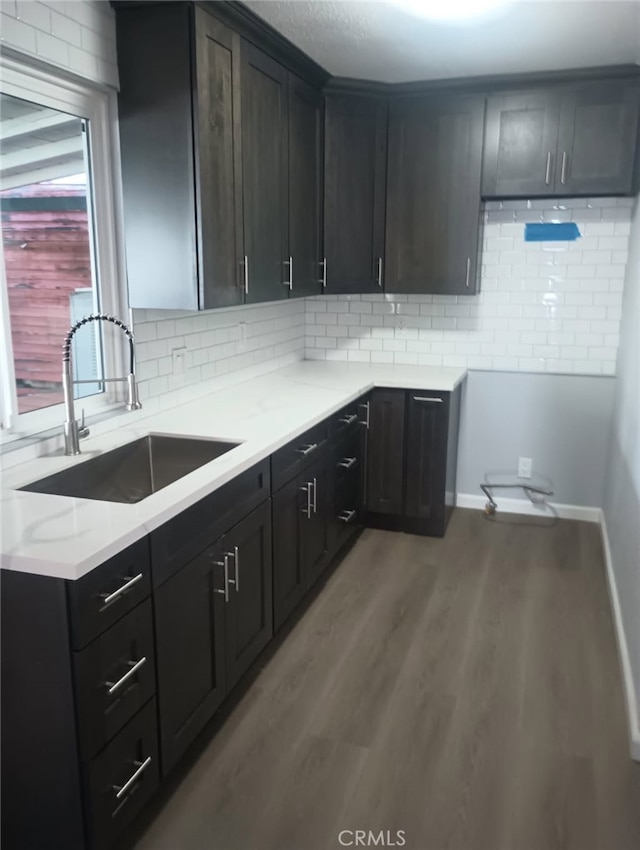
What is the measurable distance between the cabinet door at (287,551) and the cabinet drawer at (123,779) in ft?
2.96

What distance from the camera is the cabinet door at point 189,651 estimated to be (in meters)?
1.89

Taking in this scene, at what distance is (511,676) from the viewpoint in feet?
8.73

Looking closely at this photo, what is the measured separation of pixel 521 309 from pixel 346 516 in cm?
167

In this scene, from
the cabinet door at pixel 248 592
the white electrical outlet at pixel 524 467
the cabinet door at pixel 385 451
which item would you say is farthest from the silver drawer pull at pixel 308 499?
the white electrical outlet at pixel 524 467

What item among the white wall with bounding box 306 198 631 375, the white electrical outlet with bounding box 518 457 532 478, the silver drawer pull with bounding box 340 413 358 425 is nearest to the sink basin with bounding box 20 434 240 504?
the silver drawer pull with bounding box 340 413 358 425

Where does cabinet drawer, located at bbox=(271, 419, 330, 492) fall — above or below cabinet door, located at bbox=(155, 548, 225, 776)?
above

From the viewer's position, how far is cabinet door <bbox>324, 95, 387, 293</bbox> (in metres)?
3.76

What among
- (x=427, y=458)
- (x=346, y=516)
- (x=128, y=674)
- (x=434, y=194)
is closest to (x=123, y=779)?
(x=128, y=674)

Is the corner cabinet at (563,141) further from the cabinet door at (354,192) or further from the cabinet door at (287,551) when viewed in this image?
the cabinet door at (287,551)

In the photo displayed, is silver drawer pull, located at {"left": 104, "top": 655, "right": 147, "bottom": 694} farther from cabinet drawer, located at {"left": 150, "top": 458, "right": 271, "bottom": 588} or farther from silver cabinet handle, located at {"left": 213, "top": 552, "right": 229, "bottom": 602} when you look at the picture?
silver cabinet handle, located at {"left": 213, "top": 552, "right": 229, "bottom": 602}

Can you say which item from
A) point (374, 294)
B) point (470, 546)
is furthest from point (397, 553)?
point (374, 294)

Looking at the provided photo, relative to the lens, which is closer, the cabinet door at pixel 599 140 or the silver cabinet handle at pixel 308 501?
the silver cabinet handle at pixel 308 501

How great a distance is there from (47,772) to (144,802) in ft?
1.14

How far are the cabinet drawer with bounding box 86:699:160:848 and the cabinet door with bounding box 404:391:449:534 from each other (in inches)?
90.9
